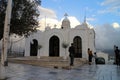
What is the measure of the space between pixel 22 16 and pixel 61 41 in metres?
20.3

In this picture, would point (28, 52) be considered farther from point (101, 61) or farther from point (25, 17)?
point (25, 17)

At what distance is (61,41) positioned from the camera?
123 ft

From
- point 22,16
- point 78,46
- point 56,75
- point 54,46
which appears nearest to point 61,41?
point 54,46

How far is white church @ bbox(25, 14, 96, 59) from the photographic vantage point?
36094mm

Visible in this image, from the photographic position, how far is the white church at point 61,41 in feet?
118

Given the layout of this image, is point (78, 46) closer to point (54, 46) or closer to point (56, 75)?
point (54, 46)

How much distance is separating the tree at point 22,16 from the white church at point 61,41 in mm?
17511

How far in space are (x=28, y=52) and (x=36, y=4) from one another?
20.4m

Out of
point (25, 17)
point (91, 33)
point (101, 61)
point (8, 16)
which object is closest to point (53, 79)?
point (8, 16)

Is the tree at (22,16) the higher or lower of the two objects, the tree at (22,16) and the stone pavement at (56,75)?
the higher

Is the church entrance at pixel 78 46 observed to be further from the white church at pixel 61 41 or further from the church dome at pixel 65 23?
the church dome at pixel 65 23

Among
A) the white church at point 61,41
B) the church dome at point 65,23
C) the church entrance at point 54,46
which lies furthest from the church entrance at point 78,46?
the church dome at point 65,23

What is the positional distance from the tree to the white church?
17.5m

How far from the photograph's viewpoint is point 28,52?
38312 millimetres
